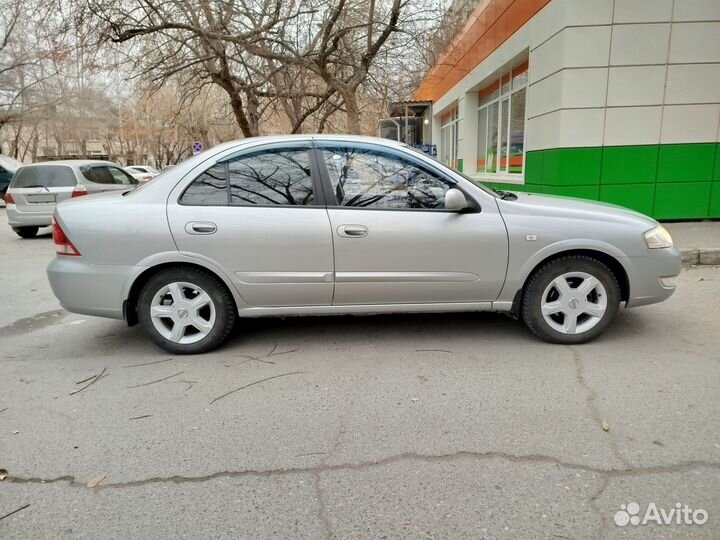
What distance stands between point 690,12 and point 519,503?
9155 millimetres

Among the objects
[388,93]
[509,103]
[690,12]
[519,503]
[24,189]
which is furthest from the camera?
[388,93]

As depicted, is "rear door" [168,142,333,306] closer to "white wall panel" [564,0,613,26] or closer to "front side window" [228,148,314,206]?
"front side window" [228,148,314,206]

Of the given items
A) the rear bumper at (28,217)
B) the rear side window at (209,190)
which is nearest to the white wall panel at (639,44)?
the rear side window at (209,190)

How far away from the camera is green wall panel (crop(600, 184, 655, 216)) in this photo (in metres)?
8.52

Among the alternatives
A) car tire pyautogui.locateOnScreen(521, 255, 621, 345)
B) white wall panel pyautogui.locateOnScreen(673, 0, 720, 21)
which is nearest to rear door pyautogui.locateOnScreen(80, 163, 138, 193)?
car tire pyautogui.locateOnScreen(521, 255, 621, 345)

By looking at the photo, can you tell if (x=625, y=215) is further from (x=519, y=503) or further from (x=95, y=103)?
(x=95, y=103)

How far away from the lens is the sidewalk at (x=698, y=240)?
654cm

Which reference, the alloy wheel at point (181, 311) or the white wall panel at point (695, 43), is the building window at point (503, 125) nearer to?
the white wall panel at point (695, 43)

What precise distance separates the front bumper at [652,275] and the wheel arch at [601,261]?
0.18 feet

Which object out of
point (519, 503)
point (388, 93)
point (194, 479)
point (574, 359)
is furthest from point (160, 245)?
point (388, 93)

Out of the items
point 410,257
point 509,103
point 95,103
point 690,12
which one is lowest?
point 410,257

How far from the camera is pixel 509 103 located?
1165cm

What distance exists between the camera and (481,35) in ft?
42.1

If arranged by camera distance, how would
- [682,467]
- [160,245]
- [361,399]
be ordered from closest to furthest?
Answer: [682,467] → [361,399] → [160,245]
